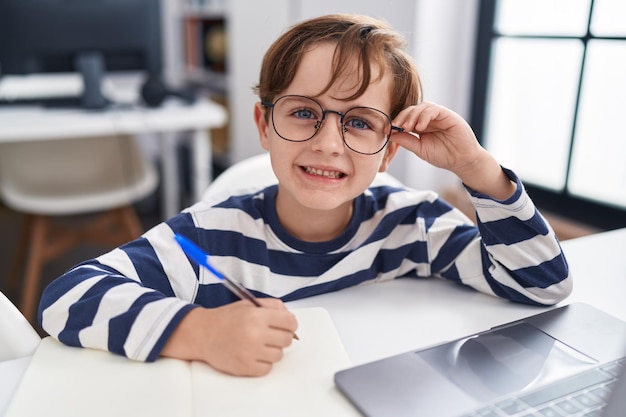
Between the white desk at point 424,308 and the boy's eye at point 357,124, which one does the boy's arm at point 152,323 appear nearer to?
the white desk at point 424,308

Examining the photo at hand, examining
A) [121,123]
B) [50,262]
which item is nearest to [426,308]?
[121,123]

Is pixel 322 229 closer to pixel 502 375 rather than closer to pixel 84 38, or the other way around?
pixel 502 375

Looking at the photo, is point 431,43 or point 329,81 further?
point 431,43

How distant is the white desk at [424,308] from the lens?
1.93ft

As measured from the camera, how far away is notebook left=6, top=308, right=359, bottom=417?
458mm

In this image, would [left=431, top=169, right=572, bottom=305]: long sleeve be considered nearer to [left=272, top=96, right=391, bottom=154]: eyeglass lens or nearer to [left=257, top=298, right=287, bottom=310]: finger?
[left=272, top=96, right=391, bottom=154]: eyeglass lens

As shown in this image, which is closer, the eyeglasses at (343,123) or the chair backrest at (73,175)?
the eyeglasses at (343,123)

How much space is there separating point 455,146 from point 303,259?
0.24m

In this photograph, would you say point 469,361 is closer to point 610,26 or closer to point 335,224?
point 335,224

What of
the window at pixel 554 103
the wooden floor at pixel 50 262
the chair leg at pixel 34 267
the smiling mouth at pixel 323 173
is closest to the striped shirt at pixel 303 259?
the smiling mouth at pixel 323 173

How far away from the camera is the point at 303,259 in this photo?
0.76m

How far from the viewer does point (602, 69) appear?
109 centimetres

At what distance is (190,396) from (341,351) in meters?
0.15

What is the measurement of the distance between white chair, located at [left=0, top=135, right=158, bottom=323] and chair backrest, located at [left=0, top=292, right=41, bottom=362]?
1.18 meters
